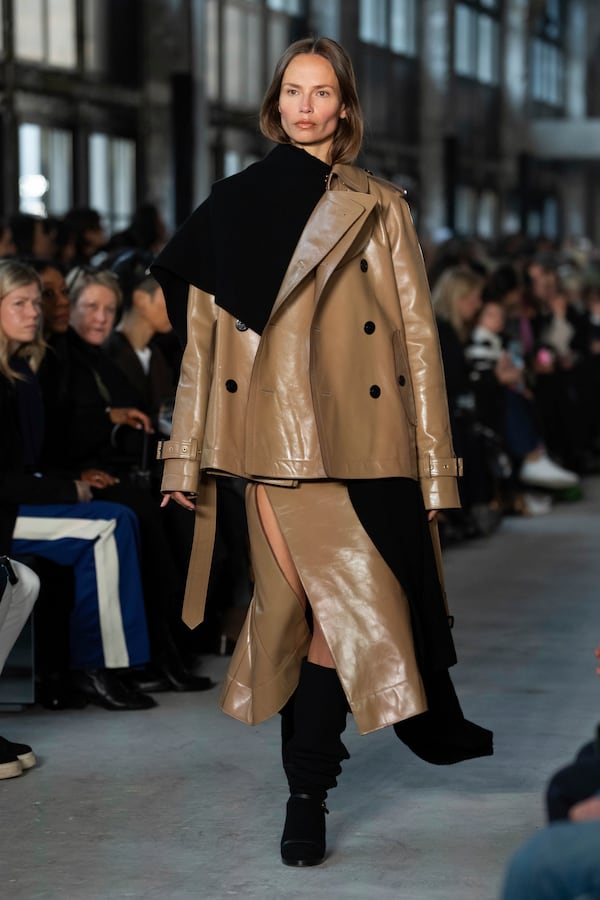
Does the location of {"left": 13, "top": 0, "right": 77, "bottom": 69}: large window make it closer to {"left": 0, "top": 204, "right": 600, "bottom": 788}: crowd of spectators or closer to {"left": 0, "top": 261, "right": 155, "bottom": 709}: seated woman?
{"left": 0, "top": 204, "right": 600, "bottom": 788}: crowd of spectators

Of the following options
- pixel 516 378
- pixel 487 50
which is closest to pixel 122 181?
pixel 516 378

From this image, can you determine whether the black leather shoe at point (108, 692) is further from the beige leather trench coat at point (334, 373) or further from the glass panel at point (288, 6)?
the glass panel at point (288, 6)

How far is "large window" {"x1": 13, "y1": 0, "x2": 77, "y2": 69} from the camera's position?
14.2 m

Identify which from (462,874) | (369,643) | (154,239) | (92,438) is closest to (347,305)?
(369,643)

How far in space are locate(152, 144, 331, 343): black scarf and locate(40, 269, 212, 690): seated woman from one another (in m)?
A: 1.89

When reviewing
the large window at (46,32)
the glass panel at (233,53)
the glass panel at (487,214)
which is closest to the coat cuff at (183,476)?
the large window at (46,32)

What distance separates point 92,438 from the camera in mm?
5859

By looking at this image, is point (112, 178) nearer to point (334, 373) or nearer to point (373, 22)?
point (373, 22)

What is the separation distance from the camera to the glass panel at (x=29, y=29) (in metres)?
14.2

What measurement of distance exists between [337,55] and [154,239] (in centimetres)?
594

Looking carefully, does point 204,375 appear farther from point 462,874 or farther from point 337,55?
point 462,874

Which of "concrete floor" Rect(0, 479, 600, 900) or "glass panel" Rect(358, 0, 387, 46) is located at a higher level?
"glass panel" Rect(358, 0, 387, 46)

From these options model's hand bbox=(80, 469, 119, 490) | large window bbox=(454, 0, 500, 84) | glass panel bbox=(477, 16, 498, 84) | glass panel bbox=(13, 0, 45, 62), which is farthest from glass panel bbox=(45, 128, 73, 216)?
glass panel bbox=(477, 16, 498, 84)

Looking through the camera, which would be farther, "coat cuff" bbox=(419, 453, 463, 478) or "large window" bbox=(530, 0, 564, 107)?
"large window" bbox=(530, 0, 564, 107)
